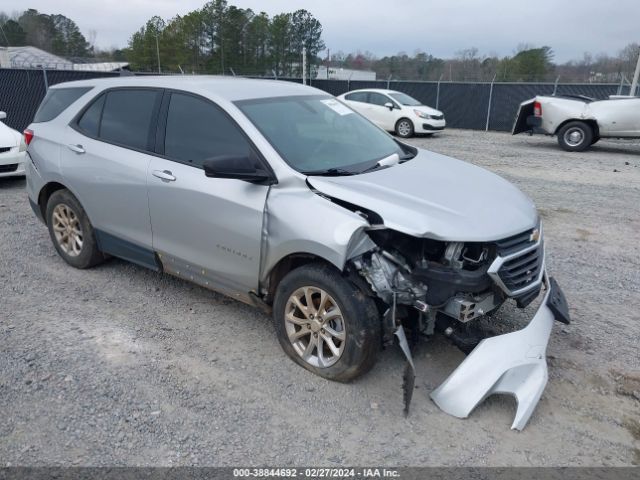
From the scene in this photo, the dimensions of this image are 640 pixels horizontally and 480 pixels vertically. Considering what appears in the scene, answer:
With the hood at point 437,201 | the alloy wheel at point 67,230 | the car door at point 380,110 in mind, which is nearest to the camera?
the hood at point 437,201

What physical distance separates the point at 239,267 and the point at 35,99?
12727mm

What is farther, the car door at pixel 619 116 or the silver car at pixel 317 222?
the car door at pixel 619 116

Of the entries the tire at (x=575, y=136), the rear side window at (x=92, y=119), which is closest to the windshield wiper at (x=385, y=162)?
the rear side window at (x=92, y=119)

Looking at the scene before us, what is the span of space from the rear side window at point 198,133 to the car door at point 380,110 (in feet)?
44.7

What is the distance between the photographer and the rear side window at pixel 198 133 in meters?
3.72

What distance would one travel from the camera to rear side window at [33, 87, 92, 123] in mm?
4938

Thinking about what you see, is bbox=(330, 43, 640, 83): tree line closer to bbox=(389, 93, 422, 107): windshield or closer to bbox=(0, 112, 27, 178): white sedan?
bbox=(389, 93, 422, 107): windshield

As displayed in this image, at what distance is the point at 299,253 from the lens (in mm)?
3357

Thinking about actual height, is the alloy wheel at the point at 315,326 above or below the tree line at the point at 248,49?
below

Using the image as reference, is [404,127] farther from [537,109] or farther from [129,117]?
[129,117]

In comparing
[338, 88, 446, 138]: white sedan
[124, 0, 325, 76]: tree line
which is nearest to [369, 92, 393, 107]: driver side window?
[338, 88, 446, 138]: white sedan

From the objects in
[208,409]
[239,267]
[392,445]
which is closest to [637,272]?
[392,445]

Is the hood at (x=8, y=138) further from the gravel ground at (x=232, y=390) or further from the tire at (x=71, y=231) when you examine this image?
the tire at (x=71, y=231)

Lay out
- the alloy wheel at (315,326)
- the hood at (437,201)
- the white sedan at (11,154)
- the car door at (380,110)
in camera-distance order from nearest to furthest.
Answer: the hood at (437,201) < the alloy wheel at (315,326) < the white sedan at (11,154) < the car door at (380,110)
